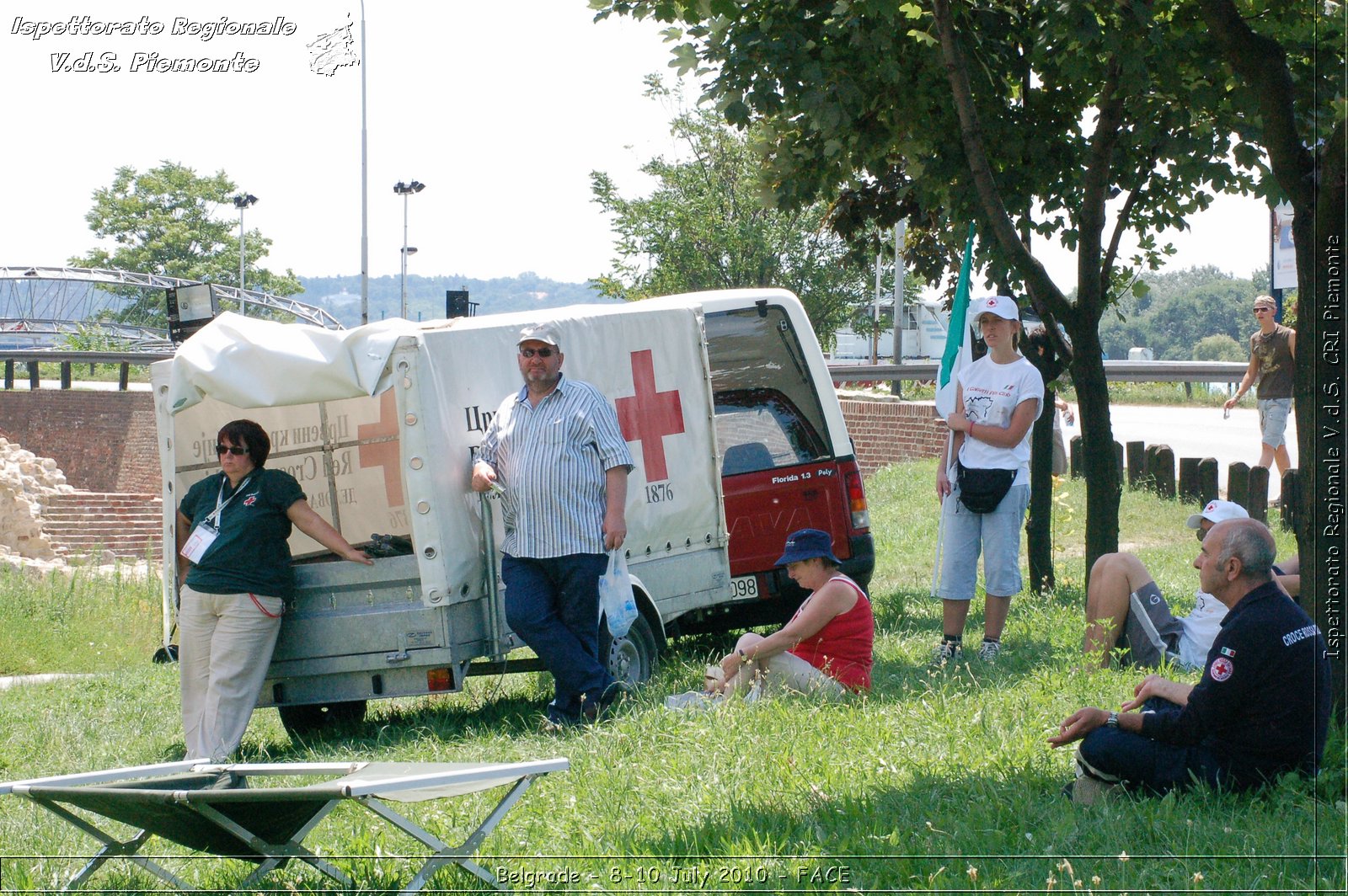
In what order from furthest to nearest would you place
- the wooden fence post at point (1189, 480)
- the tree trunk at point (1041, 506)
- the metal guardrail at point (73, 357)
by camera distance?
the metal guardrail at point (73, 357), the wooden fence post at point (1189, 480), the tree trunk at point (1041, 506)

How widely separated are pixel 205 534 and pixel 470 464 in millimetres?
1372

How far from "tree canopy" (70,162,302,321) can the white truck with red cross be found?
58934 mm

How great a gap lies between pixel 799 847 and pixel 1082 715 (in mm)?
1047

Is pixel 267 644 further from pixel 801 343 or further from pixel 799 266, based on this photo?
pixel 799 266

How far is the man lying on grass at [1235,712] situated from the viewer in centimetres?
435

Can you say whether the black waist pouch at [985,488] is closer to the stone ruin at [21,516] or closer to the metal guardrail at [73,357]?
the stone ruin at [21,516]

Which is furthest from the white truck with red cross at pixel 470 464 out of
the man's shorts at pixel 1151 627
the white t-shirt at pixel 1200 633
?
the white t-shirt at pixel 1200 633

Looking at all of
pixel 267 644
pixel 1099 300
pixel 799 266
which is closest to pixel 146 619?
pixel 267 644

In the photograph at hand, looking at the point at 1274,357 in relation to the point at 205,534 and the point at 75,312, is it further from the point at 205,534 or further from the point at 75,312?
the point at 75,312

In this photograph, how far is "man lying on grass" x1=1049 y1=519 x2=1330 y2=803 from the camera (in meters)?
4.35

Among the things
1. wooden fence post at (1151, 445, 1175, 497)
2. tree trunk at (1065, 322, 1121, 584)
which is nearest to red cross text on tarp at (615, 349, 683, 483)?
tree trunk at (1065, 322, 1121, 584)

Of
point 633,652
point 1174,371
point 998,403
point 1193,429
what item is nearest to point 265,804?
point 633,652

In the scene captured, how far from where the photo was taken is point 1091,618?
22.6 feet

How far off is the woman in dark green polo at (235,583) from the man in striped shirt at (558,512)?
907 mm
